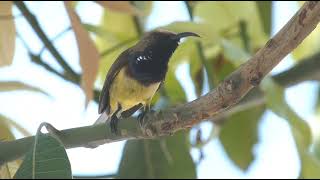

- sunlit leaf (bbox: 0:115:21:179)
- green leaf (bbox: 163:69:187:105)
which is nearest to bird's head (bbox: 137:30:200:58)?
green leaf (bbox: 163:69:187:105)

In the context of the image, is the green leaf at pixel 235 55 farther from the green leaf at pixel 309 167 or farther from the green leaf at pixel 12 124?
the green leaf at pixel 12 124

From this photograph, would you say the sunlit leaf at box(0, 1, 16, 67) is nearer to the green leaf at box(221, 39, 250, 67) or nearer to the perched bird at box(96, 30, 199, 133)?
the perched bird at box(96, 30, 199, 133)

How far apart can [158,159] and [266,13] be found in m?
0.39

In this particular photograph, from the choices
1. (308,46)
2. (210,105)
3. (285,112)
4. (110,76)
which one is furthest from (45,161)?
(308,46)

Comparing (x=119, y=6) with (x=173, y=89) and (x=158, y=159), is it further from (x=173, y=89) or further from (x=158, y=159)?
(x=158, y=159)

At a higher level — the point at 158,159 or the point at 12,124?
the point at 12,124

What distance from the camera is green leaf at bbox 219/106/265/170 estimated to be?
5.66 ft

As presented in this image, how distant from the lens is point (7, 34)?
47.8 inches

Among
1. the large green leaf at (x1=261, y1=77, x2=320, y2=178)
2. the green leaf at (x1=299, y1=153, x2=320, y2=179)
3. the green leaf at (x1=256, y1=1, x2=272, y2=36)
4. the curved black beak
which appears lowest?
the green leaf at (x1=299, y1=153, x2=320, y2=179)

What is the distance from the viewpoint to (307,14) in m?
0.70

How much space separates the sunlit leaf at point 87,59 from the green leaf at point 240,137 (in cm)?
73

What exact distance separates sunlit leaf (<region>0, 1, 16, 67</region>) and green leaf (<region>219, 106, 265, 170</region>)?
68 cm

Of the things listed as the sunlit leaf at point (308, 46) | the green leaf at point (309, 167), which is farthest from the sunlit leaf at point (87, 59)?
the sunlit leaf at point (308, 46)

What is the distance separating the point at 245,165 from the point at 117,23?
460 millimetres
